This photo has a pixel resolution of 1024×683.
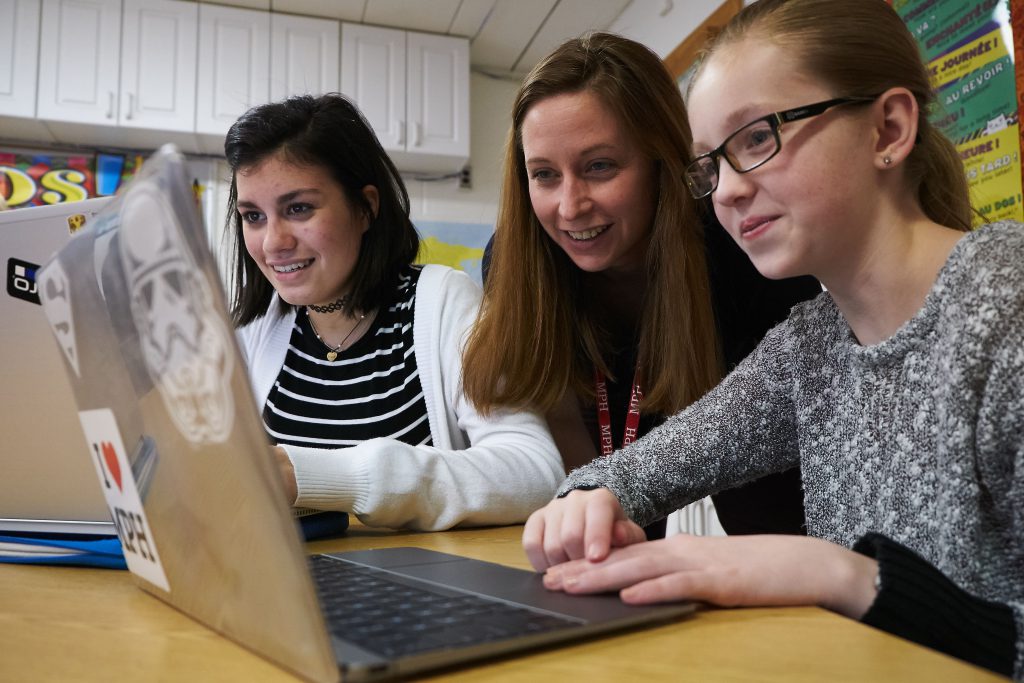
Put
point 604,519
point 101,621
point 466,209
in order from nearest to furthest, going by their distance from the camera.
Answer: point 101,621 → point 604,519 → point 466,209

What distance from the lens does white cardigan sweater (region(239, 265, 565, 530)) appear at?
91 cm

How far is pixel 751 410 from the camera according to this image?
93 cm

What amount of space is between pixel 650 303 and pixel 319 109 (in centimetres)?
73

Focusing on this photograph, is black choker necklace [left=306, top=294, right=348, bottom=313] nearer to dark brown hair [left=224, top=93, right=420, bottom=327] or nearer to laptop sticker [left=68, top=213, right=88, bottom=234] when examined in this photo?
dark brown hair [left=224, top=93, right=420, bottom=327]

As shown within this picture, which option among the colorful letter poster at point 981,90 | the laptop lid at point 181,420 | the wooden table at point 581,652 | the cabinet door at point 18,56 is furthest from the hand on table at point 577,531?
the cabinet door at point 18,56

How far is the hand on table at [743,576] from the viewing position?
0.53m

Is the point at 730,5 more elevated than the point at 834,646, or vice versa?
the point at 730,5

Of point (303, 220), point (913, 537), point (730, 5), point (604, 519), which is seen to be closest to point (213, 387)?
point (604, 519)

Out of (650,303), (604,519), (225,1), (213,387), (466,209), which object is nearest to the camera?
(213,387)

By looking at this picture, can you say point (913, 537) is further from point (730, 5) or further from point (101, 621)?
point (730, 5)

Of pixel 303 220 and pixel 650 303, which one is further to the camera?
pixel 303 220

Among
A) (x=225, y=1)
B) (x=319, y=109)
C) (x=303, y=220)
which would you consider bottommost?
(x=303, y=220)

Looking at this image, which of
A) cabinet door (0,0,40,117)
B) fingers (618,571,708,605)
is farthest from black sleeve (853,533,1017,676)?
cabinet door (0,0,40,117)

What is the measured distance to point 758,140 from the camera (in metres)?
0.80
